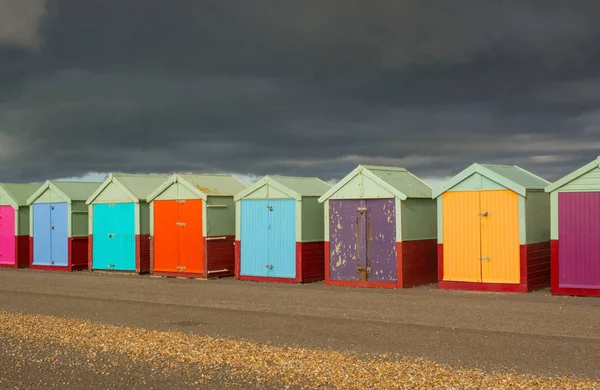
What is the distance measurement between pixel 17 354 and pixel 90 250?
63.1ft

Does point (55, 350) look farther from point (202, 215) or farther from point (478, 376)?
point (202, 215)

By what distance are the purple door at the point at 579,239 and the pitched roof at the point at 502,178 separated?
121cm

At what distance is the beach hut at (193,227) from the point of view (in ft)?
A: 87.7

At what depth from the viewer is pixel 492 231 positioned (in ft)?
68.4

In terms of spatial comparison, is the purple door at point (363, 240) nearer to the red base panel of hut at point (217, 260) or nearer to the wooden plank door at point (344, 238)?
the wooden plank door at point (344, 238)

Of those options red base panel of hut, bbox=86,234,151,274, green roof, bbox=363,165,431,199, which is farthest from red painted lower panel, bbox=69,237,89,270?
green roof, bbox=363,165,431,199

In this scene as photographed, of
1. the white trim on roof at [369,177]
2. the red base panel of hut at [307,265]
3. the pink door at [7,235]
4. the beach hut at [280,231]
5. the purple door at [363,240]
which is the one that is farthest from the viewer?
the pink door at [7,235]

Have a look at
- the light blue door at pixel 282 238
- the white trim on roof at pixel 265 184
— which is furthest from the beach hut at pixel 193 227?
the light blue door at pixel 282 238

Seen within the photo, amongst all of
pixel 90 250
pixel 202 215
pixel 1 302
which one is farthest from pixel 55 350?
pixel 90 250

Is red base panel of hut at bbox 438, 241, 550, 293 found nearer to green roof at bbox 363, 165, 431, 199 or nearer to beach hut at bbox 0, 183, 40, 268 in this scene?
green roof at bbox 363, 165, 431, 199

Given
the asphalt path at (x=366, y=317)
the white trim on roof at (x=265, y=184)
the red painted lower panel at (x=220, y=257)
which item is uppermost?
the white trim on roof at (x=265, y=184)

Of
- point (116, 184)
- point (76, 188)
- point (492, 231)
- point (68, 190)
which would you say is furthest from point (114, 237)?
point (492, 231)

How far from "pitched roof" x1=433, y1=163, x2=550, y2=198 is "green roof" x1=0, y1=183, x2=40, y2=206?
21.0 metres

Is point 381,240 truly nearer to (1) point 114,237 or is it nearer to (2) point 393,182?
(2) point 393,182
